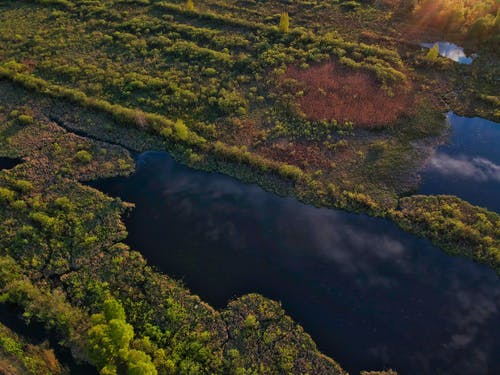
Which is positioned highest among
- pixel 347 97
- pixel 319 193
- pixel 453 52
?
pixel 453 52

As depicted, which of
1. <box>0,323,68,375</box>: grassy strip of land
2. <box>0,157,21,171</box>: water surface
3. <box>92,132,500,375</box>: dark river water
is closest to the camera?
<box>0,323,68,375</box>: grassy strip of land

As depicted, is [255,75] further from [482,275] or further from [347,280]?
[482,275]

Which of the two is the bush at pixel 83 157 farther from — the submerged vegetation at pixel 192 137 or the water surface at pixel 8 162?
Answer: the water surface at pixel 8 162

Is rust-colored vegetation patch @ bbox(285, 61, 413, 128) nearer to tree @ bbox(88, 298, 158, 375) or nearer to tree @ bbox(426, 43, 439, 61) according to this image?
tree @ bbox(426, 43, 439, 61)

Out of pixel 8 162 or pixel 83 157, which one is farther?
pixel 8 162

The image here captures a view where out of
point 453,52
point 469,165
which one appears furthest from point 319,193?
point 453,52

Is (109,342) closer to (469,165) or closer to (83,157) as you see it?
(83,157)

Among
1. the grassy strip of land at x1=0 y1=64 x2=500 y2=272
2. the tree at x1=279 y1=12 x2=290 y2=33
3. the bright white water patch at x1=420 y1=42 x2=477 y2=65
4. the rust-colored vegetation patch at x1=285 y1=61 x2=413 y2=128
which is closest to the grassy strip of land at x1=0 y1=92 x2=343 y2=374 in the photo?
the grassy strip of land at x1=0 y1=64 x2=500 y2=272
